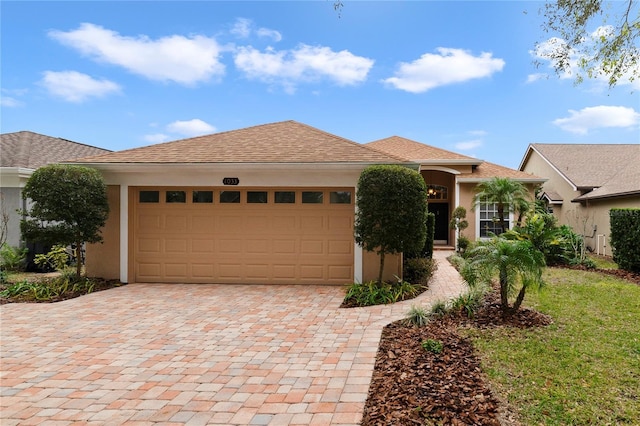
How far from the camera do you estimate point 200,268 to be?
393 inches

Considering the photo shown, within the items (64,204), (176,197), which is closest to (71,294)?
(64,204)

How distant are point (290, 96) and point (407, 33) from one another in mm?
6080

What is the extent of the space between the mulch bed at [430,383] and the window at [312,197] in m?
4.38

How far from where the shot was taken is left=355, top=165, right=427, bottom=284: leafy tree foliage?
7.98 metres

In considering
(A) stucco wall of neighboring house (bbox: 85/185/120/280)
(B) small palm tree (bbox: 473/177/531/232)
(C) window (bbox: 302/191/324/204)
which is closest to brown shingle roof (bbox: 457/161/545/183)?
(B) small palm tree (bbox: 473/177/531/232)

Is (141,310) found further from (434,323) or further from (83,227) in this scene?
(434,323)

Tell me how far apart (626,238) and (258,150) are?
35.8 ft

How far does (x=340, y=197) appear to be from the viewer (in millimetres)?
9672

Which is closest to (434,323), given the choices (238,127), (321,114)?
(238,127)

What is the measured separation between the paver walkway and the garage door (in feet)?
5.15

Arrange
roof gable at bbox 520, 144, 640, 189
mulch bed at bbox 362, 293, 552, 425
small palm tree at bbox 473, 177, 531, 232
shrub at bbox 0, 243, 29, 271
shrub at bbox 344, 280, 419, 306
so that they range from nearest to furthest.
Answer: mulch bed at bbox 362, 293, 552, 425, shrub at bbox 344, 280, 419, 306, shrub at bbox 0, 243, 29, 271, small palm tree at bbox 473, 177, 531, 232, roof gable at bbox 520, 144, 640, 189

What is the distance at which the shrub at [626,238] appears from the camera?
11.1 m

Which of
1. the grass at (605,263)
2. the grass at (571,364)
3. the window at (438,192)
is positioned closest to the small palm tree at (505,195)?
the window at (438,192)

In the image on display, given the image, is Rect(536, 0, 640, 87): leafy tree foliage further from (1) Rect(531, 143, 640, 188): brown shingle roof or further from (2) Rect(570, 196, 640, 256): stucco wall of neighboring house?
(1) Rect(531, 143, 640, 188): brown shingle roof
